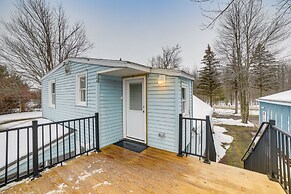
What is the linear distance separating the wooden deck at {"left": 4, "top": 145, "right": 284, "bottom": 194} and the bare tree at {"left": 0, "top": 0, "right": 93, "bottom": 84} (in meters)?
14.0

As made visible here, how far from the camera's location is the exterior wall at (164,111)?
13.1 feet

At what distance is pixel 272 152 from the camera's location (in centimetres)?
243

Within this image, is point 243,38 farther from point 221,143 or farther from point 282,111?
point 221,143

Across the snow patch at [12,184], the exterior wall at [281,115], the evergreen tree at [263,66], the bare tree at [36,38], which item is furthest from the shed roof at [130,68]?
the bare tree at [36,38]

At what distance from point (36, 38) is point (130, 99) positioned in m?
14.2

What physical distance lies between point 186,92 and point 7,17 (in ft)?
52.7

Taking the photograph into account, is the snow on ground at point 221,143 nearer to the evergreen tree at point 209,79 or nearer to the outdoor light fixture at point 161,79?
the outdoor light fixture at point 161,79

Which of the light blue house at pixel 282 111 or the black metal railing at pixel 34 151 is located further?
the light blue house at pixel 282 111

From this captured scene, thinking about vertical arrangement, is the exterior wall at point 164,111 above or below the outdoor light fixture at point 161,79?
below

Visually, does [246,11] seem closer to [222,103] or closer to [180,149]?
[180,149]

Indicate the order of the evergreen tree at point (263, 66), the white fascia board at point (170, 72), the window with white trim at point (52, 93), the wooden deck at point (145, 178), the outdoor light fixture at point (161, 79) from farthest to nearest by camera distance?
the evergreen tree at point (263, 66) < the window with white trim at point (52, 93) < the outdoor light fixture at point (161, 79) < the white fascia board at point (170, 72) < the wooden deck at point (145, 178)

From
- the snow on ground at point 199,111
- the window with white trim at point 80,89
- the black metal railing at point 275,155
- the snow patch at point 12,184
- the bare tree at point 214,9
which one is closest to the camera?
the black metal railing at point 275,155

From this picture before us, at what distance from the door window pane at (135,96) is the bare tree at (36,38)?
13.0 metres

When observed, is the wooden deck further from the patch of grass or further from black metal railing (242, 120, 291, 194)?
the patch of grass
